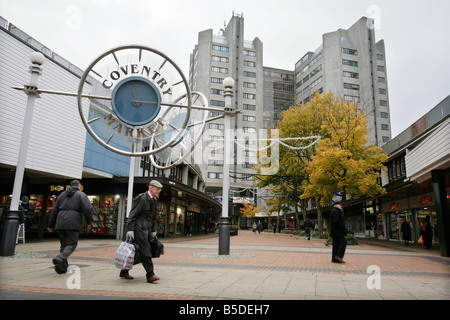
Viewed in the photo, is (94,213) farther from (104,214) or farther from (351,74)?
(351,74)

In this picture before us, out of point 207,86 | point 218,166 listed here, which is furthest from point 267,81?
point 218,166

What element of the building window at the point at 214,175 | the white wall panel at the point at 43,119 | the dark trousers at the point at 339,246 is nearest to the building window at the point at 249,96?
the building window at the point at 214,175

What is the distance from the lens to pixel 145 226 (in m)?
5.59

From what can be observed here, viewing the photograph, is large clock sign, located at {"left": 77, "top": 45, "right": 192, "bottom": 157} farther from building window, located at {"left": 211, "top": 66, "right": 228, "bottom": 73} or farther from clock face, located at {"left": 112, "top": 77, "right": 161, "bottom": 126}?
building window, located at {"left": 211, "top": 66, "right": 228, "bottom": 73}

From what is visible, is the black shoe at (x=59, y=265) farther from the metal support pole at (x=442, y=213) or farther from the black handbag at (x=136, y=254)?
the metal support pole at (x=442, y=213)

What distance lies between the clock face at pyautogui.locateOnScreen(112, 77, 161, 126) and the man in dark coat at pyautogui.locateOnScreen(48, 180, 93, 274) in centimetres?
183

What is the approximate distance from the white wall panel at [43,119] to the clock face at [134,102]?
8.62 meters

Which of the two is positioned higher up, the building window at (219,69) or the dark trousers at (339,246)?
the building window at (219,69)

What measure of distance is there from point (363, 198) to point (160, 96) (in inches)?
1109

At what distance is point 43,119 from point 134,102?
1150 cm

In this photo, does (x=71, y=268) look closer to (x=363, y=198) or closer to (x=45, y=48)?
(x=45, y=48)

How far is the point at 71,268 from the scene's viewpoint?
711 cm

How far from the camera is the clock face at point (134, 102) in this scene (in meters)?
6.67

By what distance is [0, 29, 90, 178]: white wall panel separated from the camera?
13.6 meters
